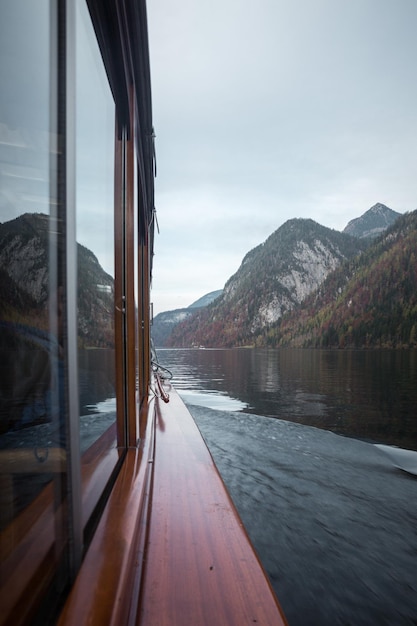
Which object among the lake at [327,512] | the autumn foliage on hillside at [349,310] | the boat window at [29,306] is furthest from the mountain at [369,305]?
the boat window at [29,306]

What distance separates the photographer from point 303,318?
83.1 meters

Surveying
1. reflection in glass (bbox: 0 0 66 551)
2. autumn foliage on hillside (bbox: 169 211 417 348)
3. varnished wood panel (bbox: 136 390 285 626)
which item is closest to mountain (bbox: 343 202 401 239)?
autumn foliage on hillside (bbox: 169 211 417 348)

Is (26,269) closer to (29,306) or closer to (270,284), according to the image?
(29,306)

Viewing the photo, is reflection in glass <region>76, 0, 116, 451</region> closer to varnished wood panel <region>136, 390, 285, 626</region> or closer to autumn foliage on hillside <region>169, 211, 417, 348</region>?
varnished wood panel <region>136, 390, 285, 626</region>

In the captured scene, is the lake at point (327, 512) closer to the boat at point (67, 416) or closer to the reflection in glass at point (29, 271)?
the boat at point (67, 416)

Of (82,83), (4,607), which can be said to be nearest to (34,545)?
(4,607)

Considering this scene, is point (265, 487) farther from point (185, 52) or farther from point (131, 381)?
point (185, 52)

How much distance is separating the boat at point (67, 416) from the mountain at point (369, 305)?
193ft

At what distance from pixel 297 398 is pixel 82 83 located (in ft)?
24.3

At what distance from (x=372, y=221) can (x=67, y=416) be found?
210 meters

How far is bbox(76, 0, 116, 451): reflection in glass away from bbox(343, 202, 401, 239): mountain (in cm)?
19582

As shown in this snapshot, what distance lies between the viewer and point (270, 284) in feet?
335

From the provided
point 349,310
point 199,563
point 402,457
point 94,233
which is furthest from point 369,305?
point 199,563

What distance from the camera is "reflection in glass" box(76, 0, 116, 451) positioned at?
96cm
